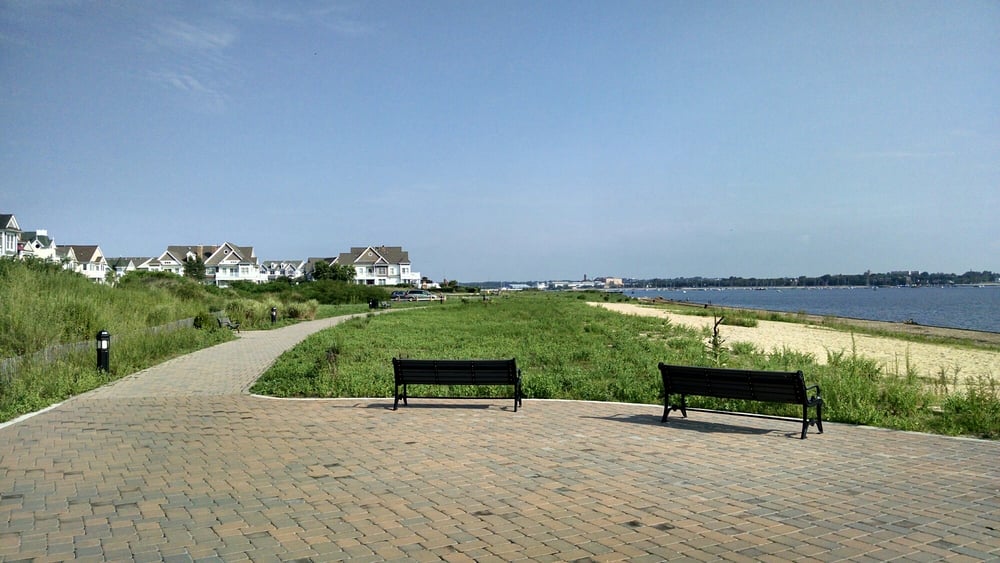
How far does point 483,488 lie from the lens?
602cm

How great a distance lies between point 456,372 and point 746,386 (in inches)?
162

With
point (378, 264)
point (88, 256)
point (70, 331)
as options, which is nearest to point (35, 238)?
point (88, 256)

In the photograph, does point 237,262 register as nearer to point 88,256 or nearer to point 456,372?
point 88,256

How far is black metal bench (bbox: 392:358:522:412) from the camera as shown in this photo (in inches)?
392

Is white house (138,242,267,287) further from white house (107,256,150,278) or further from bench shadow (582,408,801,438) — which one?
bench shadow (582,408,801,438)

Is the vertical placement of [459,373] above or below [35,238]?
below

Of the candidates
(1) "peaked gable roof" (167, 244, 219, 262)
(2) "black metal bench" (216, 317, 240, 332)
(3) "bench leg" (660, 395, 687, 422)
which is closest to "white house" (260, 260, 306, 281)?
(1) "peaked gable roof" (167, 244, 219, 262)

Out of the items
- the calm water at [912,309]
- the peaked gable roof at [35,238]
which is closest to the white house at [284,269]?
the peaked gable roof at [35,238]

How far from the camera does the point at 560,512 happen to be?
17.5ft

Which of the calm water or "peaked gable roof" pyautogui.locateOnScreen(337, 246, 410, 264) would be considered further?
"peaked gable roof" pyautogui.locateOnScreen(337, 246, 410, 264)

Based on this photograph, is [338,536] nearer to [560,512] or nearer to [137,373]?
[560,512]

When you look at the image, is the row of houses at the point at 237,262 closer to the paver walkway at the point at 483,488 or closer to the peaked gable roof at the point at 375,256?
the peaked gable roof at the point at 375,256

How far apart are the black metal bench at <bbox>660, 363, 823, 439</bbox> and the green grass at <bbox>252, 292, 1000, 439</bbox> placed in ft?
4.89

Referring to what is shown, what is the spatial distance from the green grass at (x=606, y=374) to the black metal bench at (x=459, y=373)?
1.23m
